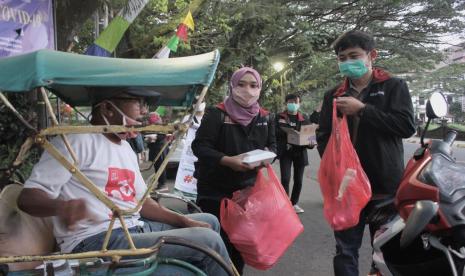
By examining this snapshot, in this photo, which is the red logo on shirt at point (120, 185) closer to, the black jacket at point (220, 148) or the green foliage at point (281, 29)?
the black jacket at point (220, 148)

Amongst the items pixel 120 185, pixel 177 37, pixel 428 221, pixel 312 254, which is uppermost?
pixel 177 37

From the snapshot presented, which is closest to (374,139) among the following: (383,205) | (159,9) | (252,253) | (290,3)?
(383,205)

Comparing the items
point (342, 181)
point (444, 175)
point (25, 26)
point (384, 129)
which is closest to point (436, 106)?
point (384, 129)

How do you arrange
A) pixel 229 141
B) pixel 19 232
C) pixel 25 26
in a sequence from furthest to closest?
pixel 25 26, pixel 229 141, pixel 19 232

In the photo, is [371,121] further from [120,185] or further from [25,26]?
[25,26]

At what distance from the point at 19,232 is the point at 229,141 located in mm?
1437

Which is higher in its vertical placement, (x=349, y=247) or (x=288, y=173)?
(x=349, y=247)

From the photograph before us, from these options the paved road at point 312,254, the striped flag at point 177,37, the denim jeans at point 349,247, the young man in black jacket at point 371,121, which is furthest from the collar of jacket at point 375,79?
the striped flag at point 177,37

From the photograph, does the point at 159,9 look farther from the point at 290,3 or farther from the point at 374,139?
the point at 374,139

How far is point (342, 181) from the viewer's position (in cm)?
280

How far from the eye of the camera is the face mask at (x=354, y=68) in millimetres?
2951

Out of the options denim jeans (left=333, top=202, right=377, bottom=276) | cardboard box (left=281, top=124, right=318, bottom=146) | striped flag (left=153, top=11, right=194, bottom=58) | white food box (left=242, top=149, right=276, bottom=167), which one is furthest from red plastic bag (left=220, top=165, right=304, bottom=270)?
striped flag (left=153, top=11, right=194, bottom=58)

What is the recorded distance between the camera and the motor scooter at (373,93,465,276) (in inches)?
76.3

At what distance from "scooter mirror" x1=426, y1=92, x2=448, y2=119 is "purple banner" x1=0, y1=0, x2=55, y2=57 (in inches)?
174
